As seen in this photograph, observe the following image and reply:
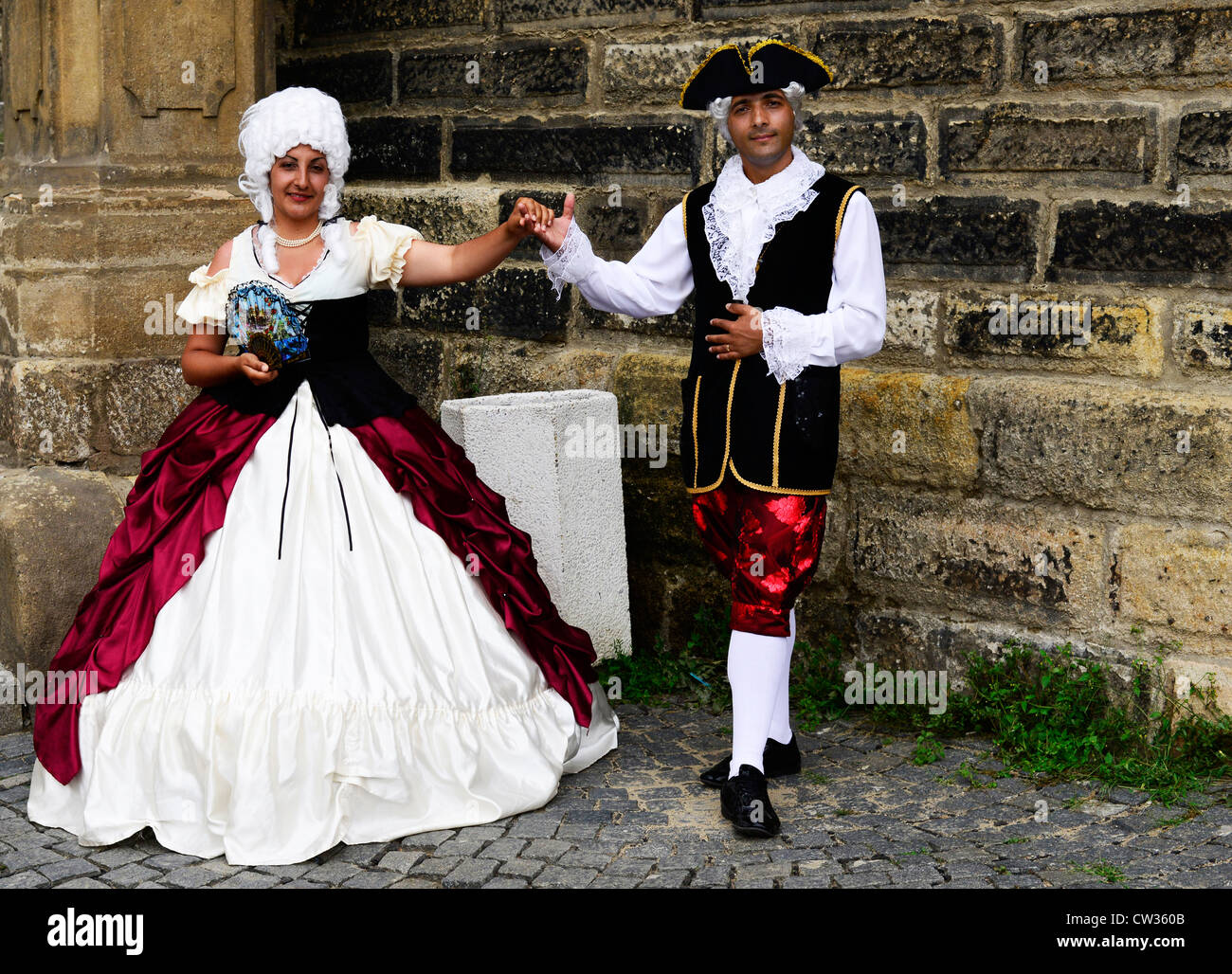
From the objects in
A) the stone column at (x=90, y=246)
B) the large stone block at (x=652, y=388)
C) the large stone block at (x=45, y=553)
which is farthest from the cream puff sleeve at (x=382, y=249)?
the large stone block at (x=45, y=553)

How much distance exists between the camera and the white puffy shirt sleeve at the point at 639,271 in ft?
13.6

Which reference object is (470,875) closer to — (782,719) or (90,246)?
(782,719)

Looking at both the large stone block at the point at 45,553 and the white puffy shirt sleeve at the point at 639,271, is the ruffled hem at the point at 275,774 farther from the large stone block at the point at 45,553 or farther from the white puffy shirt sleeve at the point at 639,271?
the white puffy shirt sleeve at the point at 639,271

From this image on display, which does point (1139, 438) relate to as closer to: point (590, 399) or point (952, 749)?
point (952, 749)

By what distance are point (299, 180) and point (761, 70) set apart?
1.28 metres

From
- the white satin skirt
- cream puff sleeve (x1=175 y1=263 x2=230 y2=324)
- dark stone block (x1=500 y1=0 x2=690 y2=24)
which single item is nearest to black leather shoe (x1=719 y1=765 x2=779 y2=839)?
the white satin skirt

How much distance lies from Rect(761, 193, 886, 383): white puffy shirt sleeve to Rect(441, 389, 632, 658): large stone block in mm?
1315

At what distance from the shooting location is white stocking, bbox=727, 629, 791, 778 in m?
4.05

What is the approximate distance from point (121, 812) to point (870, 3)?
3.22 m

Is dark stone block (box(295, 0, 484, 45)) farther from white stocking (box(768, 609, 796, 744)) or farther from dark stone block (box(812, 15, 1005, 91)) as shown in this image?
white stocking (box(768, 609, 796, 744))

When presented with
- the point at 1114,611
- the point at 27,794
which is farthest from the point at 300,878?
the point at 1114,611

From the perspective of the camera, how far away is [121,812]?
389cm

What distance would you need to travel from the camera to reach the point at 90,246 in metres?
4.95

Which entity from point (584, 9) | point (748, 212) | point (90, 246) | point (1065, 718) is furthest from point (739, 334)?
point (90, 246)
